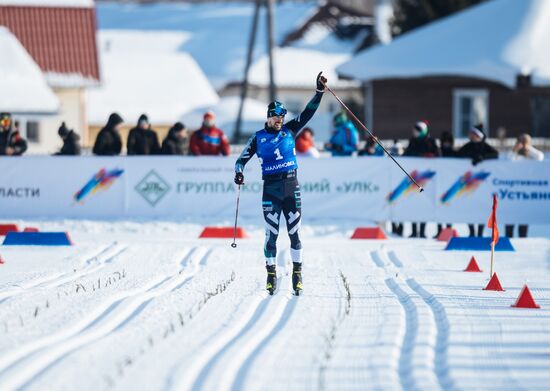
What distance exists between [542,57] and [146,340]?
2936cm

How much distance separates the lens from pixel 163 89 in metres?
54.7

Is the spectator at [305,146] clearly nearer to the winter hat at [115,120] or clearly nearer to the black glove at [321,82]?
the winter hat at [115,120]

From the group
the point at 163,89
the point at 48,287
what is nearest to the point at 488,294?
the point at 48,287

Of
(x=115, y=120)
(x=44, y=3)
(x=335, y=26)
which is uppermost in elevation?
(x=335, y=26)

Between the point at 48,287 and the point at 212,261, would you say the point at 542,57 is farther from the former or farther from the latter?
the point at 48,287

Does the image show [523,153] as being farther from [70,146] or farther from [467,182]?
[70,146]

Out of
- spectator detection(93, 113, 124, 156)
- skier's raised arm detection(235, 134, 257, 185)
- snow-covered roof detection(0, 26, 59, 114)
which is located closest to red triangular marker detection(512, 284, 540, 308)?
skier's raised arm detection(235, 134, 257, 185)

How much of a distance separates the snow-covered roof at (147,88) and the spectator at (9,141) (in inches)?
1041

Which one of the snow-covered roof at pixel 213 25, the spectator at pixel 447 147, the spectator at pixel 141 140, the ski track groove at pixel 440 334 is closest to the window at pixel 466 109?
the spectator at pixel 447 147

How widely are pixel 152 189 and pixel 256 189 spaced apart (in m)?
1.82

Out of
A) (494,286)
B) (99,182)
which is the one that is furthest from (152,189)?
(494,286)

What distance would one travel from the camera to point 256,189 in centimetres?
2111

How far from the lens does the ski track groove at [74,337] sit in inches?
309

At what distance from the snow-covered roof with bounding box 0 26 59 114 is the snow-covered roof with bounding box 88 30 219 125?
6520 millimetres
